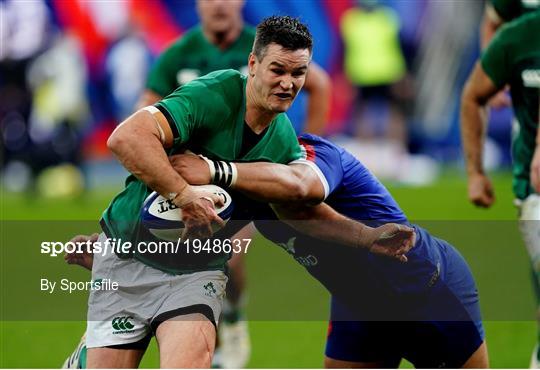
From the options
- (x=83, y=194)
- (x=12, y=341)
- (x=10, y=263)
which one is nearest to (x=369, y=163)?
(x=83, y=194)

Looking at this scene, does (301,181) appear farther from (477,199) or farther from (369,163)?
(369,163)

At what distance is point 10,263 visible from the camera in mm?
11359

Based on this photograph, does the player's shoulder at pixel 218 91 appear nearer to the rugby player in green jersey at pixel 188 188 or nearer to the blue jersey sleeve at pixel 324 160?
the rugby player in green jersey at pixel 188 188

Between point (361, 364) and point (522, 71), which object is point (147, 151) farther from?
point (522, 71)

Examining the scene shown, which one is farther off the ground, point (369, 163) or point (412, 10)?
point (412, 10)

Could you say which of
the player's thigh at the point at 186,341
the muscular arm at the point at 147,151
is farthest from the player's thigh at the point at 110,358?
the muscular arm at the point at 147,151

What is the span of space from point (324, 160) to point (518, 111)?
2307mm

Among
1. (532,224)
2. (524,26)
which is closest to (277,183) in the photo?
(532,224)

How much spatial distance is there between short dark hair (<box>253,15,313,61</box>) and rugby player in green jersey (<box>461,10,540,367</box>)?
191 centimetres

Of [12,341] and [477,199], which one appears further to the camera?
[12,341]

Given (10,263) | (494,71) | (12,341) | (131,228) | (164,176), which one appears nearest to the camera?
(164,176)

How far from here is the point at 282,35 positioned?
5465 mm

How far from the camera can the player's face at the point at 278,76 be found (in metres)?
5.43

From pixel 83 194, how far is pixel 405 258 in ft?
39.6
